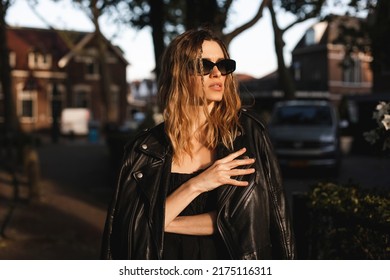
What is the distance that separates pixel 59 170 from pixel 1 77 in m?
3.86

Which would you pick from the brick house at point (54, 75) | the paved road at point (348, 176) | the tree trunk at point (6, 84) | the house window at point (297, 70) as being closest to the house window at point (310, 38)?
the house window at point (297, 70)

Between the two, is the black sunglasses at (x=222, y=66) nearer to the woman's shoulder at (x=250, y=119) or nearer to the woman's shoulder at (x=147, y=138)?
the woman's shoulder at (x=250, y=119)

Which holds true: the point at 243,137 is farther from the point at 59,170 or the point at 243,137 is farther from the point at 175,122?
the point at 59,170

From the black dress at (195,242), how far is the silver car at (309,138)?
12.1 m

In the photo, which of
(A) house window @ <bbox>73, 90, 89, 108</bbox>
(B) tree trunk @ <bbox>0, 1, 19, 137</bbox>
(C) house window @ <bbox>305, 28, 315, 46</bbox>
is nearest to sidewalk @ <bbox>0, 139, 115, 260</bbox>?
(B) tree trunk @ <bbox>0, 1, 19, 137</bbox>

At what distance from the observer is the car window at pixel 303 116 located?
15.0 meters

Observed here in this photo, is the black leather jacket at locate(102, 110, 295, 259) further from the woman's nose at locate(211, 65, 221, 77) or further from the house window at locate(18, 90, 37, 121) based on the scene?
the house window at locate(18, 90, 37, 121)

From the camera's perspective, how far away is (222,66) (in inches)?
99.4

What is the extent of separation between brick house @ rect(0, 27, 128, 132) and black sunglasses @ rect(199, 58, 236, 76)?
42.8 metres

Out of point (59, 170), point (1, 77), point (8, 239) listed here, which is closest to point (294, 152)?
point (59, 170)

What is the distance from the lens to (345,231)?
3670 millimetres

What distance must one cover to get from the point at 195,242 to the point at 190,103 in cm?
59

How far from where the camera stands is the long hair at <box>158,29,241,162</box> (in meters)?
2.50

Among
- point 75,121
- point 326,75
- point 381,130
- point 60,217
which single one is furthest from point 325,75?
point 381,130
